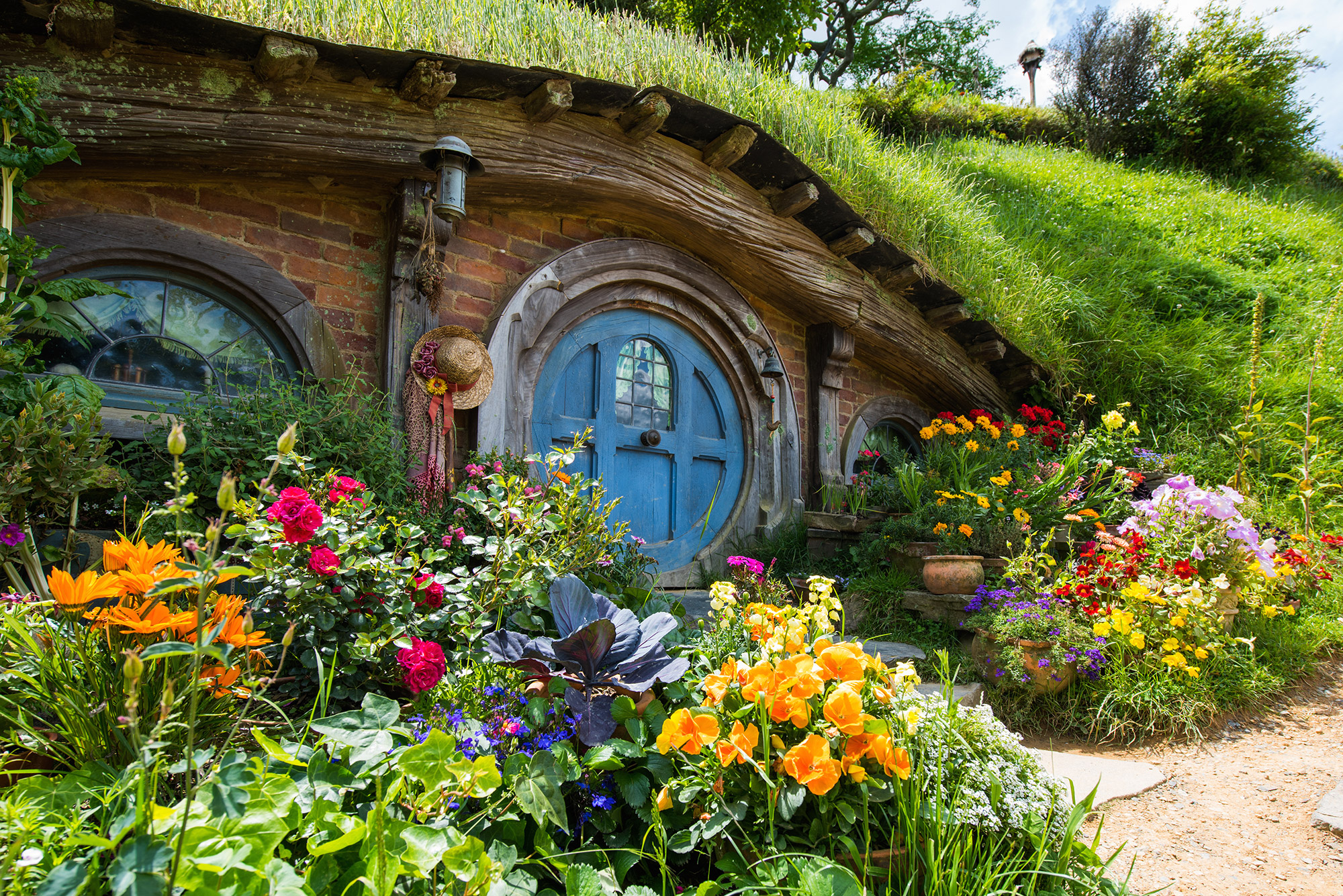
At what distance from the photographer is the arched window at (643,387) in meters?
4.44

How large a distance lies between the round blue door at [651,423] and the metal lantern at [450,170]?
1.12 m

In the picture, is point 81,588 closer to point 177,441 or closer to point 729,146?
point 177,441

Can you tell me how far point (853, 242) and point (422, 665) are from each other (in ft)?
14.3

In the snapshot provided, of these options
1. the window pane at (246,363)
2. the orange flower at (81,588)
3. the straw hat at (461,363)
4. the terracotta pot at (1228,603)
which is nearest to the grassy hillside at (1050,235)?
the window pane at (246,363)

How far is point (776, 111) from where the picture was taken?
536 cm

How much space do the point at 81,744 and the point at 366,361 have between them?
235 centimetres

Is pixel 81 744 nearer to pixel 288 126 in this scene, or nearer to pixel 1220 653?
pixel 288 126

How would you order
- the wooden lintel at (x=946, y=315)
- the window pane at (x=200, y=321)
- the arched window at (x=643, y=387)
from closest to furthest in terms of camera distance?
the window pane at (x=200, y=321), the arched window at (x=643, y=387), the wooden lintel at (x=946, y=315)

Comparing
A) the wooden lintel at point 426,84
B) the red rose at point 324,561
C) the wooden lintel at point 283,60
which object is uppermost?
the wooden lintel at point 426,84

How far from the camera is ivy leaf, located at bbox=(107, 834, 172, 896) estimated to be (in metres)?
0.81

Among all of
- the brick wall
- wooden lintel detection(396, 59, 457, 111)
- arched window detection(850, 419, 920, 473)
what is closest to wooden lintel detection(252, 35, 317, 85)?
wooden lintel detection(396, 59, 457, 111)

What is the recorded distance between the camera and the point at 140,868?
0.82 meters

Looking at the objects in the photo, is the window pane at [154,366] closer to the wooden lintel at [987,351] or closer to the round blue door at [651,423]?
the round blue door at [651,423]

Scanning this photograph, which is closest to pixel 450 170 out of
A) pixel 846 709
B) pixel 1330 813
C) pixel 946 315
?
pixel 846 709
